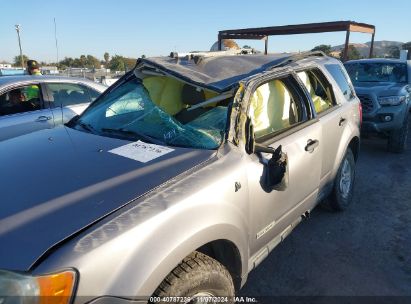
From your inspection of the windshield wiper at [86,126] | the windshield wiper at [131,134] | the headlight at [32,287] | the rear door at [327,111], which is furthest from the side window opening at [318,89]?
the headlight at [32,287]

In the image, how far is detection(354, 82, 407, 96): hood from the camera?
6752 mm

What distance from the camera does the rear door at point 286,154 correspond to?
2.47 meters

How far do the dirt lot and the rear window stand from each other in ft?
4.30

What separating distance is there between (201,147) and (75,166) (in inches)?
29.6

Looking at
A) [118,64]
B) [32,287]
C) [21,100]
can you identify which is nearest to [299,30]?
[21,100]

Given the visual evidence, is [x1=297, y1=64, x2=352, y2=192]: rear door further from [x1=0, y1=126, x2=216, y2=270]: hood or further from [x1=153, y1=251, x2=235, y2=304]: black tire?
[x1=153, y1=251, x2=235, y2=304]: black tire

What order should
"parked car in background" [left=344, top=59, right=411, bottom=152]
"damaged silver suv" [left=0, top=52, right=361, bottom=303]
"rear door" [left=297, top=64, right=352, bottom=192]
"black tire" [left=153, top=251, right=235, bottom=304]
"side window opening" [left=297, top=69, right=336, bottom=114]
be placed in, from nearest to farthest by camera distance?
"damaged silver suv" [left=0, top=52, right=361, bottom=303] → "black tire" [left=153, top=251, right=235, bottom=304] → "rear door" [left=297, top=64, right=352, bottom=192] → "side window opening" [left=297, top=69, right=336, bottom=114] → "parked car in background" [left=344, top=59, right=411, bottom=152]

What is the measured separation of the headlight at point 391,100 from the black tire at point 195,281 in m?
5.62

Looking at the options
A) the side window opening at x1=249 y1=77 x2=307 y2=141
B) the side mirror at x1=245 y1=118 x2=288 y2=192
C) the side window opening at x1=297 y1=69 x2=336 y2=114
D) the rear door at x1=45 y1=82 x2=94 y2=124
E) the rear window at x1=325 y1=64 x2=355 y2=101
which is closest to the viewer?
the side mirror at x1=245 y1=118 x2=288 y2=192

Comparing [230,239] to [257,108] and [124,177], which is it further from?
[257,108]

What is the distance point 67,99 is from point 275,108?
143 inches

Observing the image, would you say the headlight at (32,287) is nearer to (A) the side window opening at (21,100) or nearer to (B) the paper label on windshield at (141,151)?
(B) the paper label on windshield at (141,151)

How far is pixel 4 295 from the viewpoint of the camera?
1393mm

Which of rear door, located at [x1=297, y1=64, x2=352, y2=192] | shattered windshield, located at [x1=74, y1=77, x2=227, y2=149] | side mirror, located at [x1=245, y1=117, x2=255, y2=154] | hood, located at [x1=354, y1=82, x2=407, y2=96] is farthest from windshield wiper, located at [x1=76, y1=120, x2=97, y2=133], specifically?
hood, located at [x1=354, y1=82, x2=407, y2=96]
